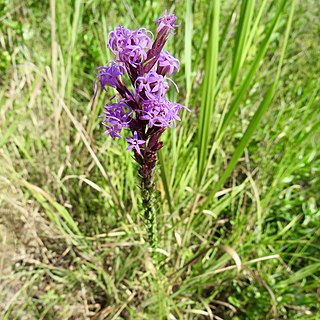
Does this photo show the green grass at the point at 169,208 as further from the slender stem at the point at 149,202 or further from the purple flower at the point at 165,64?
the purple flower at the point at 165,64

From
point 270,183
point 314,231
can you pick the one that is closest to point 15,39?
point 270,183

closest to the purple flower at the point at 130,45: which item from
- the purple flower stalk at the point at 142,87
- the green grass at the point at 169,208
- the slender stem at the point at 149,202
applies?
the purple flower stalk at the point at 142,87

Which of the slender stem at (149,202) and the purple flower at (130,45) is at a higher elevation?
the purple flower at (130,45)

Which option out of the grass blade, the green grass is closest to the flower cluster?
the grass blade

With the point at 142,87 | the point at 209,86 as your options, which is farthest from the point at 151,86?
the point at 209,86

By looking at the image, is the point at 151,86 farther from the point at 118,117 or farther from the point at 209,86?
the point at 209,86

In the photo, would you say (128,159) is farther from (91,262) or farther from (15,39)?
(15,39)

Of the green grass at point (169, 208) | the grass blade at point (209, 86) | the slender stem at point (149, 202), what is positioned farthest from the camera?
the green grass at point (169, 208)
